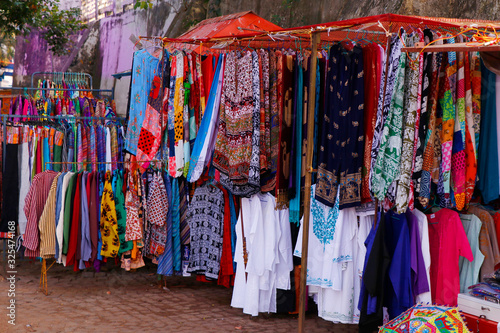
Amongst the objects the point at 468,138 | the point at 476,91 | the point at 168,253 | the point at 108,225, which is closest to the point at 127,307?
the point at 168,253

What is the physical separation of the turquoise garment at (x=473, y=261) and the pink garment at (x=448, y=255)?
0.34 ft

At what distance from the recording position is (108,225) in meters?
5.11

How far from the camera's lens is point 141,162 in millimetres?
5102

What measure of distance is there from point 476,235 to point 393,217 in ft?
1.86

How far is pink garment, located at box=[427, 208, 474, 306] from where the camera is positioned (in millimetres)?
3621

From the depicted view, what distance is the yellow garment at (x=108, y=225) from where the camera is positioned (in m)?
5.10

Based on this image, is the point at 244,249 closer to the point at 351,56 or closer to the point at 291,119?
the point at 291,119

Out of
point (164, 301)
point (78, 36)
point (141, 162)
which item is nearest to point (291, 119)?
point (141, 162)

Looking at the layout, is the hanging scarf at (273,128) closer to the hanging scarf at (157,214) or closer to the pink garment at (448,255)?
the hanging scarf at (157,214)

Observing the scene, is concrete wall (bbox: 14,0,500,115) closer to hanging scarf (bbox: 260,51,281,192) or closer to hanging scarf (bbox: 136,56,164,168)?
hanging scarf (bbox: 136,56,164,168)

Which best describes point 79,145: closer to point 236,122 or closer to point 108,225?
point 108,225

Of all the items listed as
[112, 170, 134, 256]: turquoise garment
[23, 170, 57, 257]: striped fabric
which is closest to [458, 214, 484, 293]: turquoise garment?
[112, 170, 134, 256]: turquoise garment

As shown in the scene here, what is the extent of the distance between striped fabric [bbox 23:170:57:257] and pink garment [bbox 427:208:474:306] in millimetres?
3584

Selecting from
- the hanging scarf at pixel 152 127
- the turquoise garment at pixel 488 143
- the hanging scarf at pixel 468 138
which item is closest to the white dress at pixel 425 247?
the hanging scarf at pixel 468 138
